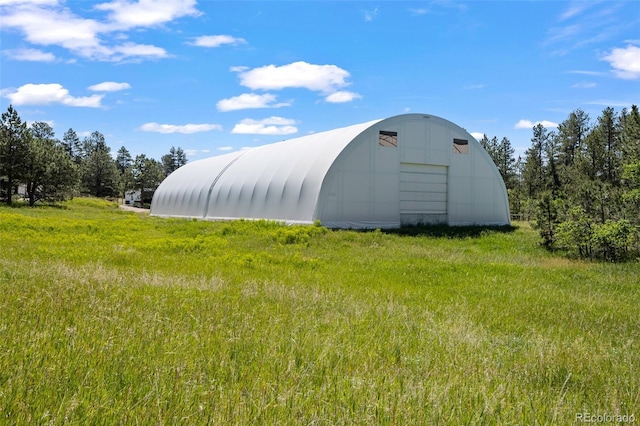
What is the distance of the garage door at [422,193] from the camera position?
90.6ft

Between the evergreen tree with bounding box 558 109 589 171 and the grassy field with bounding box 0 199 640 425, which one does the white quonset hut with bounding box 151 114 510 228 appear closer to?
the grassy field with bounding box 0 199 640 425

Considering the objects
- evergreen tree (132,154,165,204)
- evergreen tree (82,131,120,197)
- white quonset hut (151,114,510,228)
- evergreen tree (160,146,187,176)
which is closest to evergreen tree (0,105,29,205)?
white quonset hut (151,114,510,228)

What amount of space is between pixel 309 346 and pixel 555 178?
65011mm

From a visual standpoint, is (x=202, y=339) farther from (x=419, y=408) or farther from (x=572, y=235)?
(x=572, y=235)

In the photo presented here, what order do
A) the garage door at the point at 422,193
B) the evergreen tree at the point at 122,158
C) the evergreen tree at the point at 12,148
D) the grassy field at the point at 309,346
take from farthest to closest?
1. the evergreen tree at the point at 122,158
2. the evergreen tree at the point at 12,148
3. the garage door at the point at 422,193
4. the grassy field at the point at 309,346

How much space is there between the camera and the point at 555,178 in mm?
61750

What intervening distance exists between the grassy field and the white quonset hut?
13.3 m

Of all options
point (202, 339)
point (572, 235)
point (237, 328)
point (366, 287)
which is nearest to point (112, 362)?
point (202, 339)

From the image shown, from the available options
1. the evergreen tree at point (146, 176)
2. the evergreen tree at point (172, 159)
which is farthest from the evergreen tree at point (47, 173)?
the evergreen tree at point (172, 159)

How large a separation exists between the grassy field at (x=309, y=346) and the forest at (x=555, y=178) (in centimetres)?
567

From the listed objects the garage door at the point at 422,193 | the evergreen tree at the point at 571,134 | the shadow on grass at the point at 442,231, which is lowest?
the shadow on grass at the point at 442,231

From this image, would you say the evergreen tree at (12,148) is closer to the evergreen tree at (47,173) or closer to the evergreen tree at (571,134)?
the evergreen tree at (47,173)

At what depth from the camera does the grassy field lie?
143 inches

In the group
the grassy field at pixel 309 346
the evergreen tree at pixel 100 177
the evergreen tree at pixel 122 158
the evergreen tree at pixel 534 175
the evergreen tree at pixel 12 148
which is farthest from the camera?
the evergreen tree at pixel 122 158
